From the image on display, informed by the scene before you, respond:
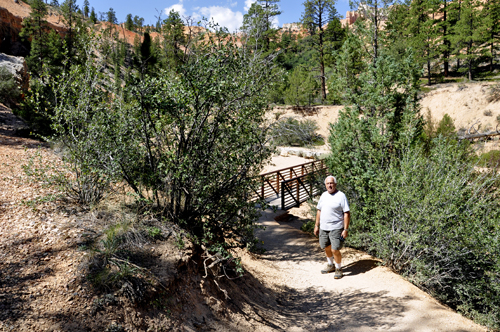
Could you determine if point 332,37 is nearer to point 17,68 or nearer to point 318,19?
point 318,19

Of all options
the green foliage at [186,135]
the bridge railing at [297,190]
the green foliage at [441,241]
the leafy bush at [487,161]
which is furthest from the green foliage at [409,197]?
the green foliage at [186,135]

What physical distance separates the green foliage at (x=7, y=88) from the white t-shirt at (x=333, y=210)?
13.7 meters

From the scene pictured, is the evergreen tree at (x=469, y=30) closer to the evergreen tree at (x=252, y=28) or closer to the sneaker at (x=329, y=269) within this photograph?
the evergreen tree at (x=252, y=28)

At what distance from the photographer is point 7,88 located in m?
12.6

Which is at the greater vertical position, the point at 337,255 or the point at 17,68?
the point at 17,68

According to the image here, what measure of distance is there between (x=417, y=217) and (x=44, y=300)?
5.06m

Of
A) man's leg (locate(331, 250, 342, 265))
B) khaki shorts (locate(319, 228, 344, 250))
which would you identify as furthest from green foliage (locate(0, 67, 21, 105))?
man's leg (locate(331, 250, 342, 265))

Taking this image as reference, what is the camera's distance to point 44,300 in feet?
8.25

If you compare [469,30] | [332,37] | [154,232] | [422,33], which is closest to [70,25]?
[154,232]

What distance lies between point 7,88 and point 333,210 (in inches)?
570

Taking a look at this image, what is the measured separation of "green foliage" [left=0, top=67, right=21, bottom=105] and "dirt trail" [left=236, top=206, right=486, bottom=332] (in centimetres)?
1318

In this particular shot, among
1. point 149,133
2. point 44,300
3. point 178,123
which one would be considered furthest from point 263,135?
point 44,300

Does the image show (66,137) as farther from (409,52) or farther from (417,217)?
(409,52)

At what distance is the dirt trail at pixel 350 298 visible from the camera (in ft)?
12.1
